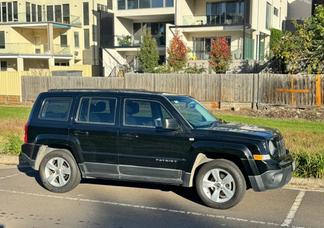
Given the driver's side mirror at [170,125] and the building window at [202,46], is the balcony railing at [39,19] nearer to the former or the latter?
the building window at [202,46]

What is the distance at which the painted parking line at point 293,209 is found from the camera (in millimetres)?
5717

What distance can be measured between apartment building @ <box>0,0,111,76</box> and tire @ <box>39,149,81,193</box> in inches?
1524

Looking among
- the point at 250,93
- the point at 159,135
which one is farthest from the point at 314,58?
the point at 159,135

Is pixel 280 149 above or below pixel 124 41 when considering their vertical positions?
below

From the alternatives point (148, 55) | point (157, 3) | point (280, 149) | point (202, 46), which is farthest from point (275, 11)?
point (280, 149)

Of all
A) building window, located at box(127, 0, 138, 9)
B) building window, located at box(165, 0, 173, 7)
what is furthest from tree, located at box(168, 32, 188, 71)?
building window, located at box(127, 0, 138, 9)

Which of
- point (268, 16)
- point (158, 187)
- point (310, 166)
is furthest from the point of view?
point (268, 16)

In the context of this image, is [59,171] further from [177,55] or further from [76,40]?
[76,40]

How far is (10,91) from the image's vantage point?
28078 mm

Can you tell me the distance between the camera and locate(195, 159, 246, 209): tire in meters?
6.24

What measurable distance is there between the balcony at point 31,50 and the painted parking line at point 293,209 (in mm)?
41043

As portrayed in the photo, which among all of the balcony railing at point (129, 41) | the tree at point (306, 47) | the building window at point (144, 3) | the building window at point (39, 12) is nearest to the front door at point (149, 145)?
the tree at point (306, 47)

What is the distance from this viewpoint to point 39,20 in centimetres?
4794

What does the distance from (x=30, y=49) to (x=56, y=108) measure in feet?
137
